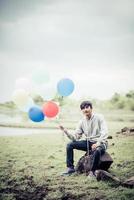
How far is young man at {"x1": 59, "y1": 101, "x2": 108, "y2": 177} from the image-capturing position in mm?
3654

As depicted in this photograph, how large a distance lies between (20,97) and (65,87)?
58 centimetres

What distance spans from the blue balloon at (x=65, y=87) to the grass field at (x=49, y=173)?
66 centimetres

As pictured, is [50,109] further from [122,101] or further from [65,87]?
[122,101]

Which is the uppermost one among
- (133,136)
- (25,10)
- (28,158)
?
(25,10)

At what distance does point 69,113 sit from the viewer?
32.1ft

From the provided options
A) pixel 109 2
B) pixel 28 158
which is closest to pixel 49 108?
pixel 28 158

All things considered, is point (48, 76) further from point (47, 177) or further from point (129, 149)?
point (129, 149)

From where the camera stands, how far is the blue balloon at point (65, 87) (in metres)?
3.81

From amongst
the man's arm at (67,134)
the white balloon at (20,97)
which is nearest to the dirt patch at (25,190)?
the man's arm at (67,134)

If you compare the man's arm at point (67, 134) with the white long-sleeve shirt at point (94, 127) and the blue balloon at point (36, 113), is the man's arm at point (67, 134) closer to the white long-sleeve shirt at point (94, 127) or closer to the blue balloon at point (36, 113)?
the white long-sleeve shirt at point (94, 127)

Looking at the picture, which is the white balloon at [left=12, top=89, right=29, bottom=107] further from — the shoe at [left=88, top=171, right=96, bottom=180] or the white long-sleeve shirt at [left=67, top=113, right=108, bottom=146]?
the shoe at [left=88, top=171, right=96, bottom=180]

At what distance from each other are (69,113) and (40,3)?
508 centimetres

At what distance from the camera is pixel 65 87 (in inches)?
151

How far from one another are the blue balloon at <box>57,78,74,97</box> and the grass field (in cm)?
66
